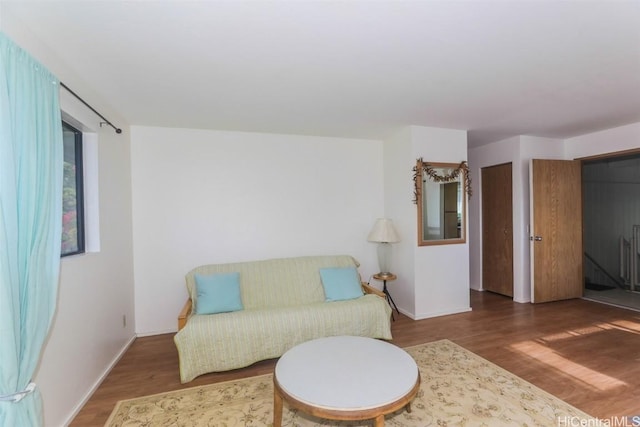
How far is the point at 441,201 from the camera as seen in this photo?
3.89m

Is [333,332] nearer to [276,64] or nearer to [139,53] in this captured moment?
[276,64]

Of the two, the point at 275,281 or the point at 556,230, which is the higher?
the point at 556,230

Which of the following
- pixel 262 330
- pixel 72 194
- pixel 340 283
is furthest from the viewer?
pixel 340 283

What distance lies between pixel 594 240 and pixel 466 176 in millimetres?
3964

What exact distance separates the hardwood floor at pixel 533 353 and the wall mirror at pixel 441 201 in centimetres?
102

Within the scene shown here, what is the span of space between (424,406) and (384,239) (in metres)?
1.92

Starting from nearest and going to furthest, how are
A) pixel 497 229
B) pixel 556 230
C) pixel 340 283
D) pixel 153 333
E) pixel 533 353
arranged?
pixel 533 353 → pixel 340 283 → pixel 153 333 → pixel 556 230 → pixel 497 229

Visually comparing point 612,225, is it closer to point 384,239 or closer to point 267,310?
point 384,239

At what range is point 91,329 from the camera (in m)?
2.34

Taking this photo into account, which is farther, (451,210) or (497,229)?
(497,229)

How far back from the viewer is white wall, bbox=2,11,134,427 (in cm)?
183

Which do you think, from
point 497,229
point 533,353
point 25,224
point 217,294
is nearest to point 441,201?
point 497,229

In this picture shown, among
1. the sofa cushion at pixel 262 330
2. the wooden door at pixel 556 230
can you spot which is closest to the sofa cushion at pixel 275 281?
the sofa cushion at pixel 262 330

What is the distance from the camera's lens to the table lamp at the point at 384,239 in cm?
373
